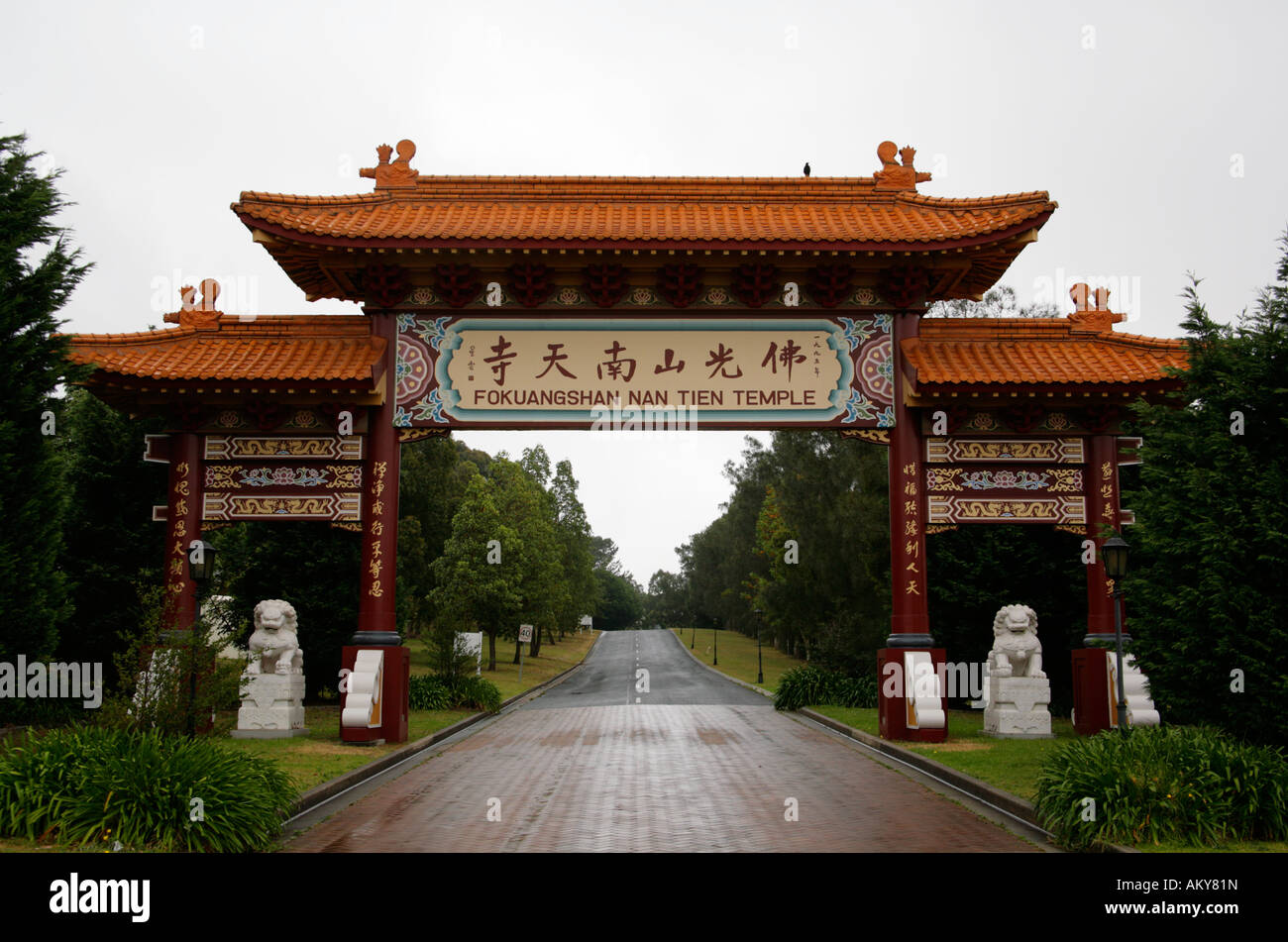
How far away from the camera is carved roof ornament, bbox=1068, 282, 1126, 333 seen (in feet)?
54.0

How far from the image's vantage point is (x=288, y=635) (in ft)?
52.5

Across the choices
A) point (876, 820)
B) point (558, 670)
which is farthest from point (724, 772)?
point (558, 670)

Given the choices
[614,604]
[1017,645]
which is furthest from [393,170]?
[614,604]

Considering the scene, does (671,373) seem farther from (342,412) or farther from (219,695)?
(219,695)

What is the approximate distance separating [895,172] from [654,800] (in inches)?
442

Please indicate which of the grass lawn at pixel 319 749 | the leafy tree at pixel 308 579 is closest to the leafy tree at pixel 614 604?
the grass lawn at pixel 319 749

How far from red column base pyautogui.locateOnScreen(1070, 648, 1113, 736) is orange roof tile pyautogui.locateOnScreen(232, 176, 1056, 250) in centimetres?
658

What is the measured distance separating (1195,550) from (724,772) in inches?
252

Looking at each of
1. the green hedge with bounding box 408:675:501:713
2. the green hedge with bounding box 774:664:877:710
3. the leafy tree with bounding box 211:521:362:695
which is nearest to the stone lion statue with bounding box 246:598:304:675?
the leafy tree with bounding box 211:521:362:695

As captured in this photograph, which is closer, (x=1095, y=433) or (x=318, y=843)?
(x=318, y=843)

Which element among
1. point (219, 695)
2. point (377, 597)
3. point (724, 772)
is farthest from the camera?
point (377, 597)

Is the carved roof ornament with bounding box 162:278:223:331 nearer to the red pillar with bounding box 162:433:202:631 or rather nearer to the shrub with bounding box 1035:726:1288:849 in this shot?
the red pillar with bounding box 162:433:202:631
